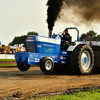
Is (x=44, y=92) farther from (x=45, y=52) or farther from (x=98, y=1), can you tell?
(x=98, y=1)

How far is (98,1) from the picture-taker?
40.1 ft

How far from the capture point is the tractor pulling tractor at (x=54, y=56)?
8.62 m

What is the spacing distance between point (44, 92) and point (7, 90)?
1.06 metres

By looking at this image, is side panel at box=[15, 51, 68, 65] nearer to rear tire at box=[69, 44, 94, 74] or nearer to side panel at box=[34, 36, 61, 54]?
side panel at box=[34, 36, 61, 54]

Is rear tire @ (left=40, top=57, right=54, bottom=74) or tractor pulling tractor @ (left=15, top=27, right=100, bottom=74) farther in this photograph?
tractor pulling tractor @ (left=15, top=27, right=100, bottom=74)

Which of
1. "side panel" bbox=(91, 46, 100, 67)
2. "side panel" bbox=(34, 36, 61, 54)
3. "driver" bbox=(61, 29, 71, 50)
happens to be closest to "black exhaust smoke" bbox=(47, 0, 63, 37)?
"driver" bbox=(61, 29, 71, 50)

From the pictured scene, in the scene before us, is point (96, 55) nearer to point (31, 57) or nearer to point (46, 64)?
point (46, 64)

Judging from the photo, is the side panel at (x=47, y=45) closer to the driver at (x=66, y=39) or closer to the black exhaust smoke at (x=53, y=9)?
the driver at (x=66, y=39)

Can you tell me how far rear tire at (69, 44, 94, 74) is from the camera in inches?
369

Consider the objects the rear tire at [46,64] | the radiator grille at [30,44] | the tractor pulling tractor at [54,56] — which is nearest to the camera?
the rear tire at [46,64]

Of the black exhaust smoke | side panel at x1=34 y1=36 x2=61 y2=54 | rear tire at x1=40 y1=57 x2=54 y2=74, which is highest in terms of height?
the black exhaust smoke

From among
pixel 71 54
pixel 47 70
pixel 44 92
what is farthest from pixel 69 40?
pixel 44 92

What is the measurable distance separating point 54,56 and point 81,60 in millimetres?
1488

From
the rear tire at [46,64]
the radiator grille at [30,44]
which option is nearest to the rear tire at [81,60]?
the rear tire at [46,64]
